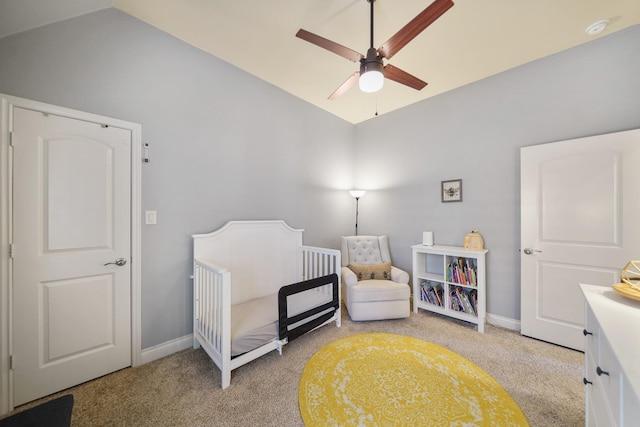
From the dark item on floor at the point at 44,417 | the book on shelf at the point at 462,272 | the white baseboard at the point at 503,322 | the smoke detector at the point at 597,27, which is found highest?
the smoke detector at the point at 597,27

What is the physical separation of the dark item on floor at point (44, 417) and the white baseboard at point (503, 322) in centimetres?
342

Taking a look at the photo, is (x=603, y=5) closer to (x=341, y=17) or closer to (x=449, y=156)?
(x=449, y=156)

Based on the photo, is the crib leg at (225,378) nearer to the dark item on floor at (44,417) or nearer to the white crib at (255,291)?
the white crib at (255,291)

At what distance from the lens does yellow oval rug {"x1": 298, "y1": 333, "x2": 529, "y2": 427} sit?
140 centimetres

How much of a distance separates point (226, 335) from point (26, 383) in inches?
51.4

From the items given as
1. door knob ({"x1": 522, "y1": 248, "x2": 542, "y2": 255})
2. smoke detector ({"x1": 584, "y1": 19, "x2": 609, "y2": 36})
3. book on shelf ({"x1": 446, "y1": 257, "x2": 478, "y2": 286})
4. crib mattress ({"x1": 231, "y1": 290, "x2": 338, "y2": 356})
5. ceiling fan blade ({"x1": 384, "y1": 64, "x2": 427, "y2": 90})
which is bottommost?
crib mattress ({"x1": 231, "y1": 290, "x2": 338, "y2": 356})

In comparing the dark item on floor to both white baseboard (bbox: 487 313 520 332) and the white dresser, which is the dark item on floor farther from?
white baseboard (bbox: 487 313 520 332)

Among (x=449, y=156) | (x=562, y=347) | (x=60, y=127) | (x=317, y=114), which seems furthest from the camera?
(x=317, y=114)

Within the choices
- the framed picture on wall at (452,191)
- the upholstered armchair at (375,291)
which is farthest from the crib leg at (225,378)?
the framed picture on wall at (452,191)

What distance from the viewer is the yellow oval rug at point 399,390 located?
1404 millimetres

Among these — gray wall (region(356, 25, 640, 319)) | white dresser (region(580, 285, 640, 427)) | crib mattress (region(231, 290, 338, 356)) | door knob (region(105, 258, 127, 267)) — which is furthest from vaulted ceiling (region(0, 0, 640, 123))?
crib mattress (region(231, 290, 338, 356))

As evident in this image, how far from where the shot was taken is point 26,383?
1525mm

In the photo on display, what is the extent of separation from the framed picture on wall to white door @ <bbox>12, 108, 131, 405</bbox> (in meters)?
3.35

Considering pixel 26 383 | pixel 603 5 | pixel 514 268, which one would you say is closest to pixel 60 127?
pixel 26 383
